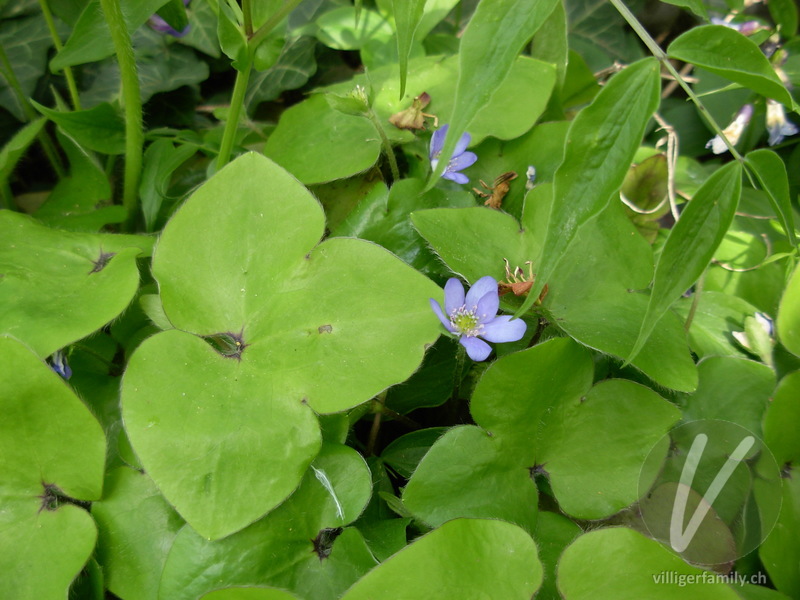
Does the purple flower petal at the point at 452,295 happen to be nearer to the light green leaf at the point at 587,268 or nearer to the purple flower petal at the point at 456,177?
the light green leaf at the point at 587,268

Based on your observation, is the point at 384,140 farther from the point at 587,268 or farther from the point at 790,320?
the point at 790,320

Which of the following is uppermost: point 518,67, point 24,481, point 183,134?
point 518,67

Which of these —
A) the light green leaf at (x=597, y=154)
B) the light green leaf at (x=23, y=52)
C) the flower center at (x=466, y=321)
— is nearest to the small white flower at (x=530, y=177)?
the flower center at (x=466, y=321)

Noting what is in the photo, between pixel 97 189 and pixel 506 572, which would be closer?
pixel 506 572

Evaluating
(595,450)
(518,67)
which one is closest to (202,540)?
(595,450)

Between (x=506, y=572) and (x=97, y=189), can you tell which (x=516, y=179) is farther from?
(x=97, y=189)

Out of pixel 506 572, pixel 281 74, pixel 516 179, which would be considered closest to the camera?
pixel 506 572

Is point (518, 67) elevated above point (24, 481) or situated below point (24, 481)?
above
